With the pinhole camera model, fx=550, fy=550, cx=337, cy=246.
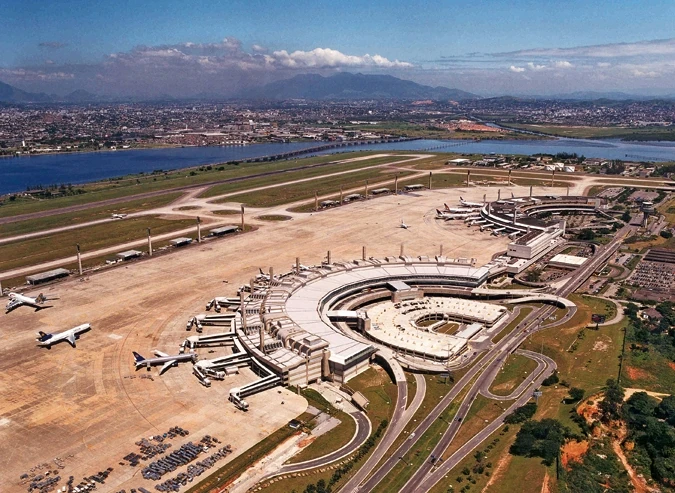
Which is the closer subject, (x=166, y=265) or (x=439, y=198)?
(x=166, y=265)

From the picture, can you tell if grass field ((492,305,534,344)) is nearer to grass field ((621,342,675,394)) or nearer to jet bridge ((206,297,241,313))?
grass field ((621,342,675,394))

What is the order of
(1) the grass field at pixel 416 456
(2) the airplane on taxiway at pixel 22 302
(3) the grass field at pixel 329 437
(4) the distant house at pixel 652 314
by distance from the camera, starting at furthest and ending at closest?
(2) the airplane on taxiway at pixel 22 302 < (4) the distant house at pixel 652 314 < (3) the grass field at pixel 329 437 < (1) the grass field at pixel 416 456

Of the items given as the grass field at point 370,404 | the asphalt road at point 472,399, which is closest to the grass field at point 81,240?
the grass field at point 370,404

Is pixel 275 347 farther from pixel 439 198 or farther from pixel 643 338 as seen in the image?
pixel 439 198

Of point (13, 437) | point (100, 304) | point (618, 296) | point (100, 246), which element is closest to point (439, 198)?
point (618, 296)

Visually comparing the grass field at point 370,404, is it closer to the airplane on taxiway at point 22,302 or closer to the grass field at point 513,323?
the grass field at point 513,323

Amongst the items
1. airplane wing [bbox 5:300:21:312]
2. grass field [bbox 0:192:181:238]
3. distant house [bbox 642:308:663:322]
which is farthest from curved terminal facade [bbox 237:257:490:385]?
grass field [bbox 0:192:181:238]

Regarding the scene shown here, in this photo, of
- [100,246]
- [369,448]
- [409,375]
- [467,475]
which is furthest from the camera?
[100,246]
